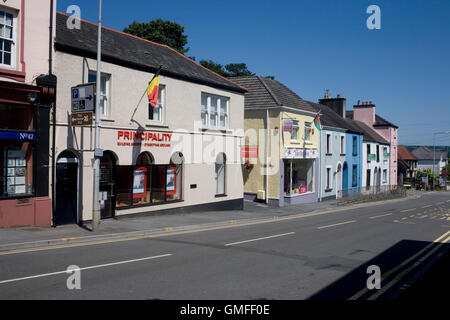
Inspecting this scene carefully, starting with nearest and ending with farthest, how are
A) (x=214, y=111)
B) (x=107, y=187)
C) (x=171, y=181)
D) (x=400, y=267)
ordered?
1. (x=400, y=267)
2. (x=107, y=187)
3. (x=171, y=181)
4. (x=214, y=111)

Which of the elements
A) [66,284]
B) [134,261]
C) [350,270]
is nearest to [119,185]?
[134,261]

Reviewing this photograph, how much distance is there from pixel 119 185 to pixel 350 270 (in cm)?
1070

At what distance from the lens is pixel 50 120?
14.2 metres

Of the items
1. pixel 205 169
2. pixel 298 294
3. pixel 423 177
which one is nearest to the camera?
pixel 298 294

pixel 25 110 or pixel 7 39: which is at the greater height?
pixel 7 39

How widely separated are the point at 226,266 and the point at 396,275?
3.93 meters

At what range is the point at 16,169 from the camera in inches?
538

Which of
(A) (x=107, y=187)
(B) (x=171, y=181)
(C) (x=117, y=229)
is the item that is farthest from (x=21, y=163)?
(B) (x=171, y=181)

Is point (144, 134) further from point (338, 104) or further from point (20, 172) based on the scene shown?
point (338, 104)

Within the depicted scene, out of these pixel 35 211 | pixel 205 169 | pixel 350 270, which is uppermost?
pixel 205 169

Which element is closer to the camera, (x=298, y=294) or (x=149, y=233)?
(x=298, y=294)

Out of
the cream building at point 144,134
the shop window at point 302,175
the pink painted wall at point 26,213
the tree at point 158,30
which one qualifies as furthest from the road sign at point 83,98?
the tree at point 158,30

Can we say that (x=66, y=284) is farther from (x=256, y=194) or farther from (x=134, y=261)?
(x=256, y=194)
